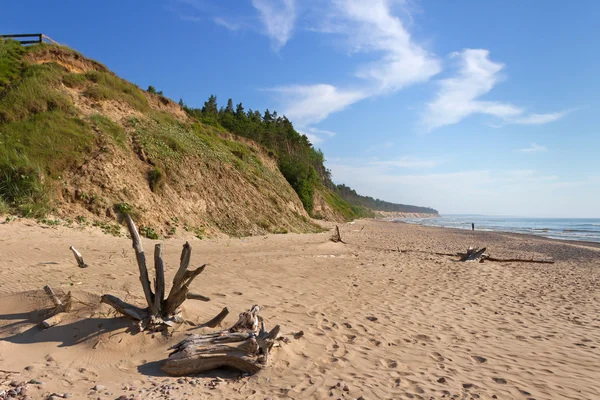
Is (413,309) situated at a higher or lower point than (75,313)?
lower

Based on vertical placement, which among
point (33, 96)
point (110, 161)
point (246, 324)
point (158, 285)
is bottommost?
point (246, 324)

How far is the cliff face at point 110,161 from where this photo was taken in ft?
48.9

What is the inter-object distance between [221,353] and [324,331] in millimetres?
2226

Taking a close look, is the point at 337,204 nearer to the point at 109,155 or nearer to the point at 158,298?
the point at 109,155

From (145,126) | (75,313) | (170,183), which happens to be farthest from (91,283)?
(145,126)

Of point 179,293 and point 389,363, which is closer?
point 389,363

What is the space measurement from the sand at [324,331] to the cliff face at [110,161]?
296 cm

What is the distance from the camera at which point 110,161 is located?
17.0 meters

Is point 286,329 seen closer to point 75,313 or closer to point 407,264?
point 75,313

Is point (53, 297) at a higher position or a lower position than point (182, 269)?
lower

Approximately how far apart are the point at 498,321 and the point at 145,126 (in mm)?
20907

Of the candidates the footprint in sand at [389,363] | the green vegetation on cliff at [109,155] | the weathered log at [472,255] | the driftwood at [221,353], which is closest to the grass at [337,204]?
the green vegetation on cliff at [109,155]

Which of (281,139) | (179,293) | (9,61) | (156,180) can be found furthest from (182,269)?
(281,139)

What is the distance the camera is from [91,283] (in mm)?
7508
